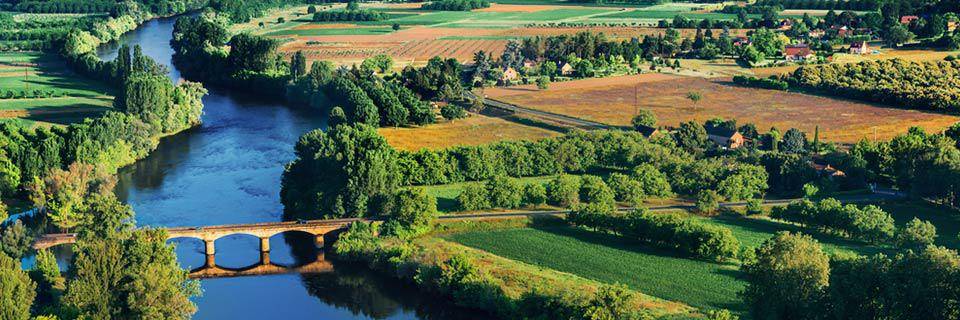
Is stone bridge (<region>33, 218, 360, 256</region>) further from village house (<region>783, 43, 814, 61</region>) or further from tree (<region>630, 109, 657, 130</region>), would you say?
village house (<region>783, 43, 814, 61</region>)

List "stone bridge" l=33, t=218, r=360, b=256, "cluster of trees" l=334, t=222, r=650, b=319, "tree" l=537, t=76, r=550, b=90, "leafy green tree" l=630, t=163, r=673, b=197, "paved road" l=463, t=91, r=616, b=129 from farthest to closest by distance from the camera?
"tree" l=537, t=76, r=550, b=90, "paved road" l=463, t=91, r=616, b=129, "leafy green tree" l=630, t=163, r=673, b=197, "stone bridge" l=33, t=218, r=360, b=256, "cluster of trees" l=334, t=222, r=650, b=319

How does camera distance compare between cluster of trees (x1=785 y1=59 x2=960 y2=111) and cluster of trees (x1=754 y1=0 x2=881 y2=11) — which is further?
cluster of trees (x1=754 y1=0 x2=881 y2=11)

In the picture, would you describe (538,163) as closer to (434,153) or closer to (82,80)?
(434,153)

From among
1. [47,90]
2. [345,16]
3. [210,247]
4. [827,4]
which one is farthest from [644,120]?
[827,4]

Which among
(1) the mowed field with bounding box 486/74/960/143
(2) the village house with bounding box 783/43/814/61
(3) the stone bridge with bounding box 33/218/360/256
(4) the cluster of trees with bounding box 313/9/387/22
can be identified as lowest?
(3) the stone bridge with bounding box 33/218/360/256

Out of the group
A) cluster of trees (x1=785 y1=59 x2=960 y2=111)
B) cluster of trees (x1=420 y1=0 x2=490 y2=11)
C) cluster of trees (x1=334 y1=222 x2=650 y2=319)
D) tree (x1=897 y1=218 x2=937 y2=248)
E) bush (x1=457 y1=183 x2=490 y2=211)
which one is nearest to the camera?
cluster of trees (x1=334 y1=222 x2=650 y2=319)

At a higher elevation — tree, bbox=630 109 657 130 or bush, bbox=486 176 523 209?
tree, bbox=630 109 657 130

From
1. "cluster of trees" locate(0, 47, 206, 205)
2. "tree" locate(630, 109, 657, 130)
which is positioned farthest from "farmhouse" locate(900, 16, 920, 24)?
"cluster of trees" locate(0, 47, 206, 205)
